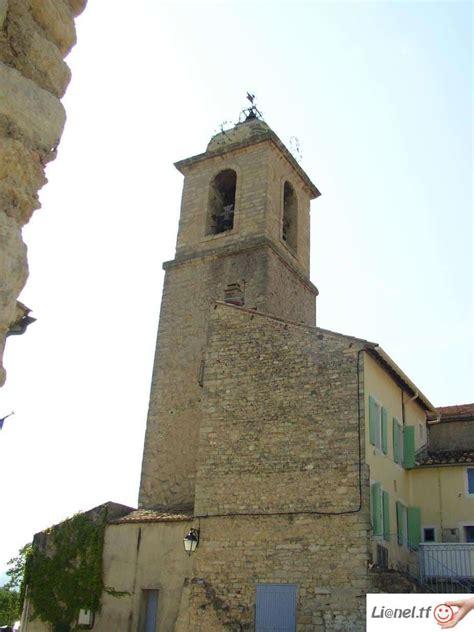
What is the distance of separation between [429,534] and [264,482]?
15.7ft

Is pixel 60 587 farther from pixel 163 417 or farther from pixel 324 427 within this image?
pixel 324 427

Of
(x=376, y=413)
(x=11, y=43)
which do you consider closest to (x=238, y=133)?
(x=376, y=413)

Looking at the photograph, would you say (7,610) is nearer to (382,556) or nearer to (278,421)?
(278,421)

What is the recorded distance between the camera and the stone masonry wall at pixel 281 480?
A: 44.5 feet

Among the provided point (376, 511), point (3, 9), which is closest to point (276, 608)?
point (376, 511)

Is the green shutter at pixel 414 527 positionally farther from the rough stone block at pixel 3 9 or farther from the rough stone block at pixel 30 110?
the rough stone block at pixel 3 9

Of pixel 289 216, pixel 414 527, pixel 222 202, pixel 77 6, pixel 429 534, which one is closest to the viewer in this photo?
pixel 77 6

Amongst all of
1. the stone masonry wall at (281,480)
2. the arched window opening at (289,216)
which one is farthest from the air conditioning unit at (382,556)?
the arched window opening at (289,216)

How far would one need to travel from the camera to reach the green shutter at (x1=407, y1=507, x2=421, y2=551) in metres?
16.5

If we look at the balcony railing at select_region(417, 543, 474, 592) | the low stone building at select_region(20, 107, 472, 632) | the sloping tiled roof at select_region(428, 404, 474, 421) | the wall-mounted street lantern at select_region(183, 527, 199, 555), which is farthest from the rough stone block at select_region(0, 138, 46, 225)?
the sloping tiled roof at select_region(428, 404, 474, 421)

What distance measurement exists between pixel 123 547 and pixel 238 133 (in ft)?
48.5

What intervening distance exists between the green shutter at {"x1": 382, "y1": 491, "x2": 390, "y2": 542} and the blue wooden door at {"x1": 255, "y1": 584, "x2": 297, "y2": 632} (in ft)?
7.98

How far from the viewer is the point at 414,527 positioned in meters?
16.8

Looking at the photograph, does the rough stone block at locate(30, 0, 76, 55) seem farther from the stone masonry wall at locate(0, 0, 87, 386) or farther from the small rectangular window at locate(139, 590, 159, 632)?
Answer: the small rectangular window at locate(139, 590, 159, 632)
